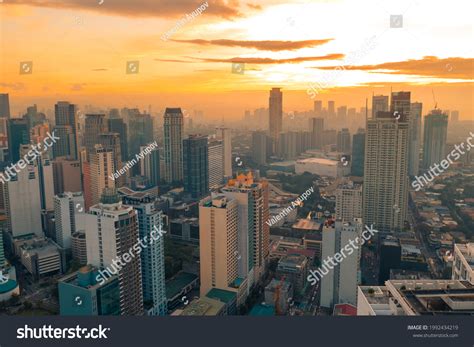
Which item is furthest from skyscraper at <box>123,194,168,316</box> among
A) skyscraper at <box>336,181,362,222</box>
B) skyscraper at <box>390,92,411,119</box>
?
skyscraper at <box>390,92,411,119</box>

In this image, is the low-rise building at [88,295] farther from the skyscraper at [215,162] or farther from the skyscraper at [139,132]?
the skyscraper at [215,162]

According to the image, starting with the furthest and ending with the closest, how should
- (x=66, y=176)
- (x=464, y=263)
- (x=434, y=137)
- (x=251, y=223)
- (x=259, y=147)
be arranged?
(x=66, y=176)
(x=259, y=147)
(x=434, y=137)
(x=251, y=223)
(x=464, y=263)

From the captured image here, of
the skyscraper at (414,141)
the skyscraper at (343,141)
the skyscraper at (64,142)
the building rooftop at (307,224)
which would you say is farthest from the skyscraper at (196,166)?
the skyscraper at (414,141)

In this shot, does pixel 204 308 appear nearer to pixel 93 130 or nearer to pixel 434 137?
pixel 434 137

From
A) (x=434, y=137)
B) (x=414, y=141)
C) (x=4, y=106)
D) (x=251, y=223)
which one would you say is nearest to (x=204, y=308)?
(x=251, y=223)

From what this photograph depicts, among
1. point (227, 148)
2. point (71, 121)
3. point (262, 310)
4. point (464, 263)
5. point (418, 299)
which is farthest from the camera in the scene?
point (71, 121)
